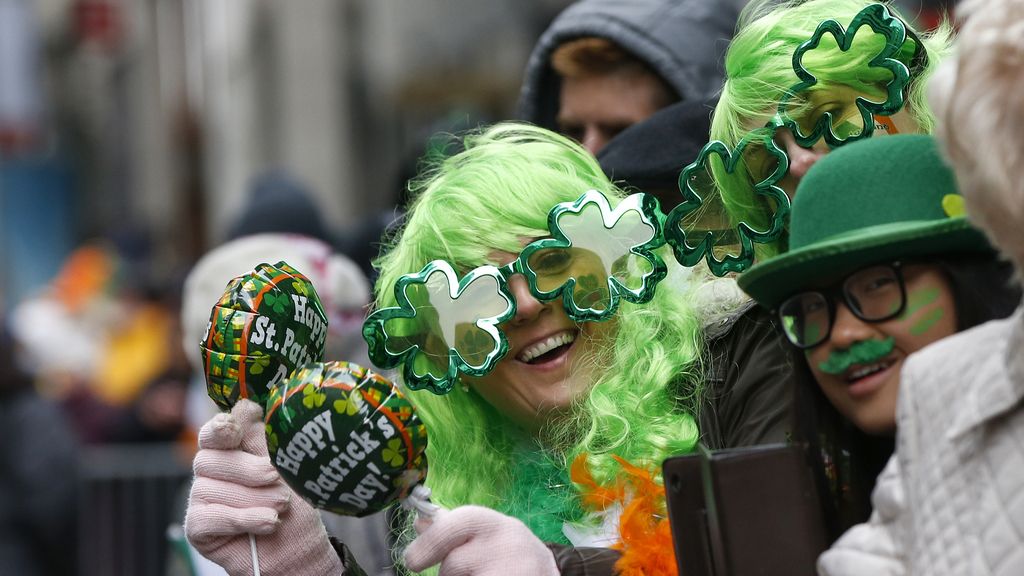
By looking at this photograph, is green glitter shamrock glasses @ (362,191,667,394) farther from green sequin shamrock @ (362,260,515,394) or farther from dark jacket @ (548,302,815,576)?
dark jacket @ (548,302,815,576)

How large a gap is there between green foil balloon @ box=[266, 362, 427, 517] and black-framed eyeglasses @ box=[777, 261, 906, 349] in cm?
52

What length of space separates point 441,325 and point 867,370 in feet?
2.57

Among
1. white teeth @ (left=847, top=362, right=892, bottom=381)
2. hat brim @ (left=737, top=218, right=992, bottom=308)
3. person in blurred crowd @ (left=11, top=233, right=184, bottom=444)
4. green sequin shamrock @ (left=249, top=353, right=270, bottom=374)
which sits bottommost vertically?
person in blurred crowd @ (left=11, top=233, right=184, bottom=444)

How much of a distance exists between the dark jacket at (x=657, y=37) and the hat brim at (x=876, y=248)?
1509 mm

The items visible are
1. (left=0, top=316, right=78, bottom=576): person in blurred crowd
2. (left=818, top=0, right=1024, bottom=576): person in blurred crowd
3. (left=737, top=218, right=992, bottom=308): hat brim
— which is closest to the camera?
(left=818, top=0, right=1024, bottom=576): person in blurred crowd

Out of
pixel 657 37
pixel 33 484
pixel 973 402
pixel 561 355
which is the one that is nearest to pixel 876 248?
pixel 973 402

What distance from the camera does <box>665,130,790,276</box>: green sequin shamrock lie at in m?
2.36

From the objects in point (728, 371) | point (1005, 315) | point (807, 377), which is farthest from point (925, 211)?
point (728, 371)

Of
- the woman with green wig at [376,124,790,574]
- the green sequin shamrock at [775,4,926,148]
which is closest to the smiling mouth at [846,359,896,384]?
the woman with green wig at [376,124,790,574]

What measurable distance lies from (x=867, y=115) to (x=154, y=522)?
16.0 ft

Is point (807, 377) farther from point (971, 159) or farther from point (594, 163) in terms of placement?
point (594, 163)

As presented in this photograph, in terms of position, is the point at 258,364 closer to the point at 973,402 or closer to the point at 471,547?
the point at 471,547

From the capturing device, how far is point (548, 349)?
98.7 inches

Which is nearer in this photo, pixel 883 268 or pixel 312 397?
pixel 883 268
